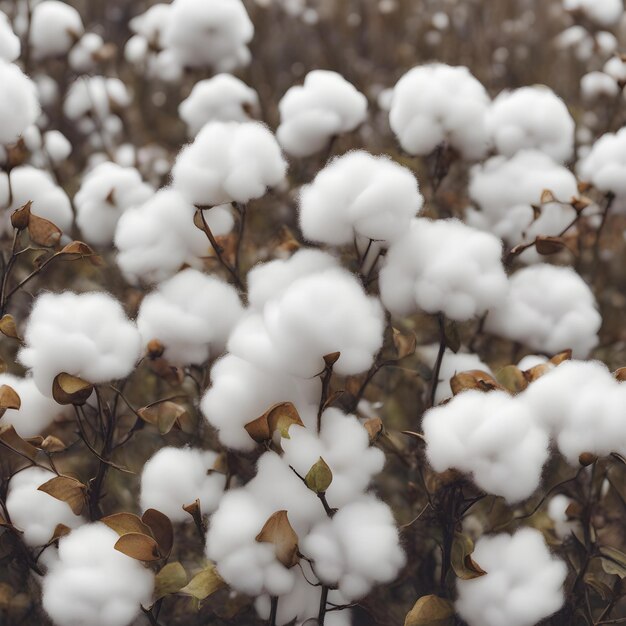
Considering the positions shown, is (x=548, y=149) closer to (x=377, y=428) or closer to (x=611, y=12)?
(x=377, y=428)

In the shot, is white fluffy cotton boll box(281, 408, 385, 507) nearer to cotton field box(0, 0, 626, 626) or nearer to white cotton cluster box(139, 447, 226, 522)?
cotton field box(0, 0, 626, 626)

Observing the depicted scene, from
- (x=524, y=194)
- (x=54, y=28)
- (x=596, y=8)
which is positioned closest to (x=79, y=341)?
(x=524, y=194)

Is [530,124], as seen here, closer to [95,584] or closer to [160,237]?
[160,237]

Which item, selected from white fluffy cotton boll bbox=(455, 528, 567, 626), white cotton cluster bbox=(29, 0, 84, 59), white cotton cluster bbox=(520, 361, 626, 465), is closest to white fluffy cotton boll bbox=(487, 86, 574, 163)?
white cotton cluster bbox=(520, 361, 626, 465)

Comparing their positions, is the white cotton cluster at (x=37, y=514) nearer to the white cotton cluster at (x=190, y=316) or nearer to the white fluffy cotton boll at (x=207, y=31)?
the white cotton cluster at (x=190, y=316)

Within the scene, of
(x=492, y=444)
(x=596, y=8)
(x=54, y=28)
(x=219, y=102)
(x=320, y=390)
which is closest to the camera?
(x=492, y=444)

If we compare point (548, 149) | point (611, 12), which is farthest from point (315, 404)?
point (611, 12)
